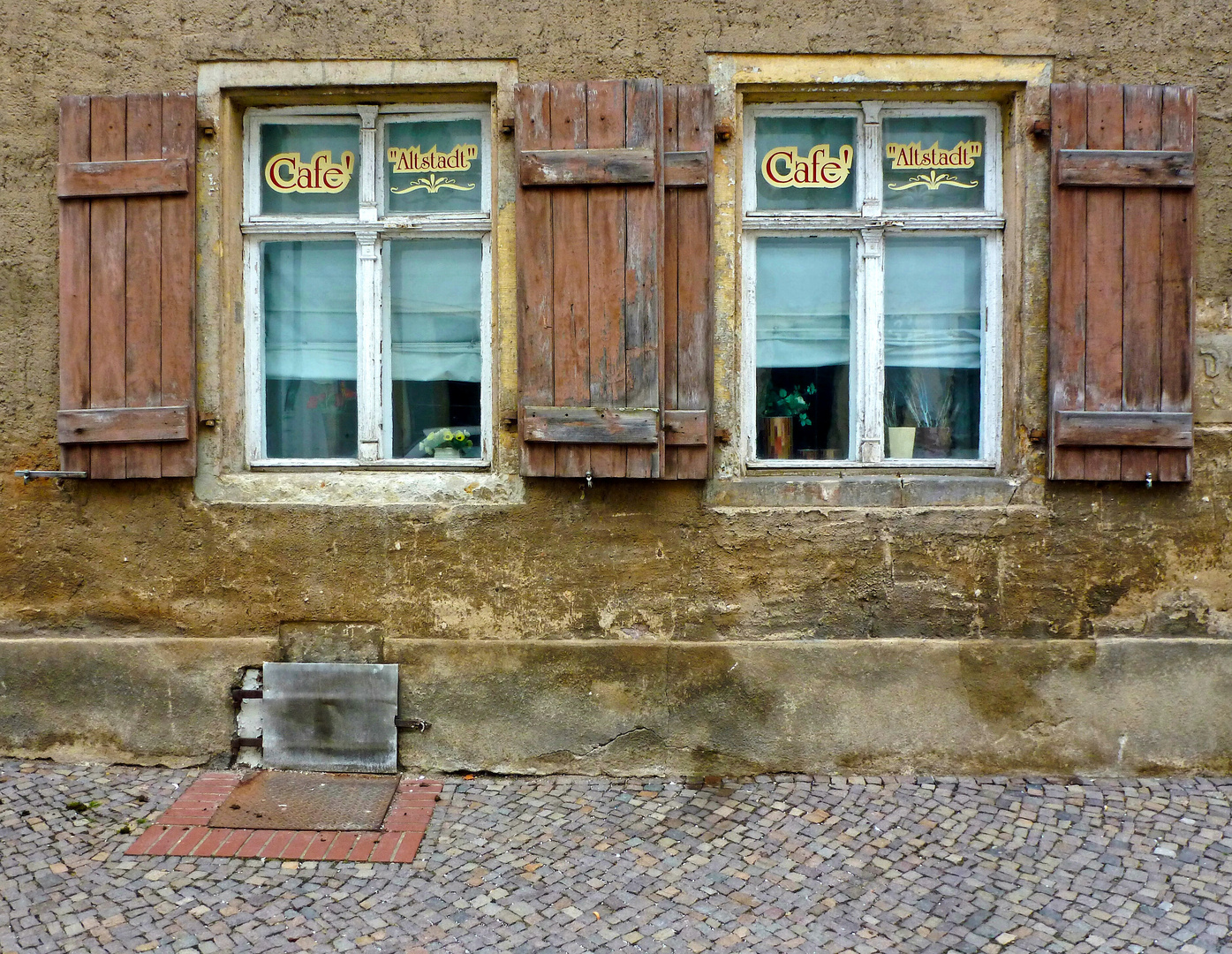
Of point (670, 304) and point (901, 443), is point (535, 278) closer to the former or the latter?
point (670, 304)

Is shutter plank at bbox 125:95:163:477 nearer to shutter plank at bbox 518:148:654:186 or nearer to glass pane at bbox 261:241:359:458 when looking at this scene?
glass pane at bbox 261:241:359:458

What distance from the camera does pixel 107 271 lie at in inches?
152

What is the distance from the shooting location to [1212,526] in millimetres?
3875

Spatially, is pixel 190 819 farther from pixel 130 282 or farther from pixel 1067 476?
pixel 1067 476

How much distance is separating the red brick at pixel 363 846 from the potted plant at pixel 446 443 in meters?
1.58

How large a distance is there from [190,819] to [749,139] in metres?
3.54

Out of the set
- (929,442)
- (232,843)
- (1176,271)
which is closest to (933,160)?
(1176,271)

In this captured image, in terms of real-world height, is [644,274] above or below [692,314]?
above

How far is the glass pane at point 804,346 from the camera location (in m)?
4.08

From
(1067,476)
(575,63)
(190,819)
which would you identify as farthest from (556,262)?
(190,819)

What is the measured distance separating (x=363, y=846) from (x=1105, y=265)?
143 inches

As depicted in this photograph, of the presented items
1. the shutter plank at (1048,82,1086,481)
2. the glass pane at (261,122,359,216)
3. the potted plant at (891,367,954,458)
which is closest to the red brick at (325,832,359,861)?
the glass pane at (261,122,359,216)

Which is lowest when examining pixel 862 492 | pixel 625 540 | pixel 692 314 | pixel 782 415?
pixel 625 540

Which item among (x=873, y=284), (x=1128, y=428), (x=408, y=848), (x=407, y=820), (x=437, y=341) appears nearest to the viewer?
(x=408, y=848)
